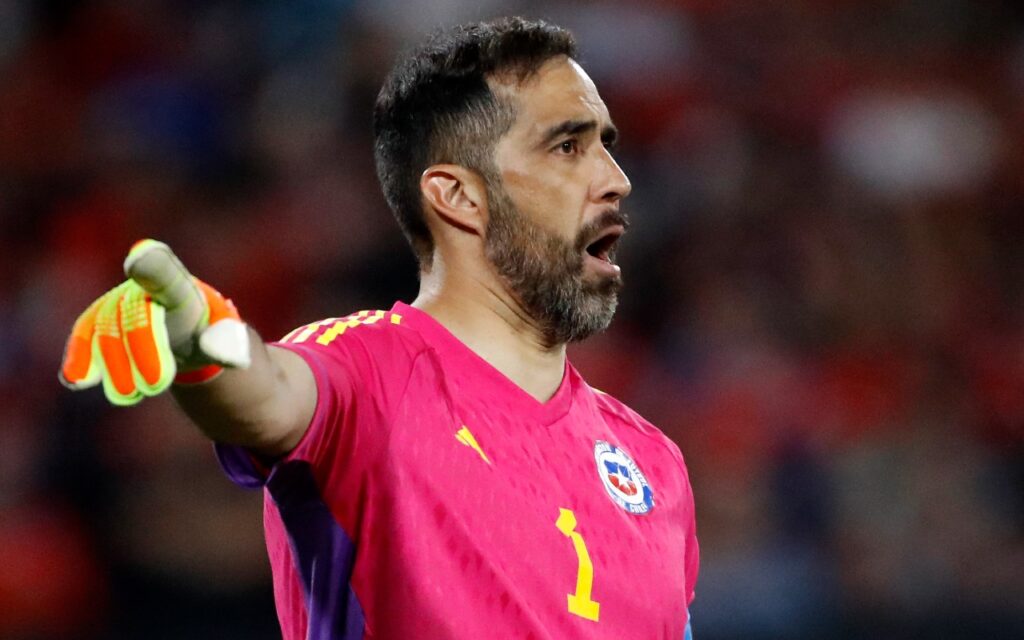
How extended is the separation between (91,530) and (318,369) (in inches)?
138

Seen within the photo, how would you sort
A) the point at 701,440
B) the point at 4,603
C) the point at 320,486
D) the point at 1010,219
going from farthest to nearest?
1. the point at 1010,219
2. the point at 701,440
3. the point at 4,603
4. the point at 320,486

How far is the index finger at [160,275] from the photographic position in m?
1.92

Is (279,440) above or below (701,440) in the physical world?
above

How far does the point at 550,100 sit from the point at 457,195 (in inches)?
10.8

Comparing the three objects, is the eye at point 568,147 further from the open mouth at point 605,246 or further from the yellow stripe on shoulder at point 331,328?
the yellow stripe on shoulder at point 331,328

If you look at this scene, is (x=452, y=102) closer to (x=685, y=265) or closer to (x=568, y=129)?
(x=568, y=129)

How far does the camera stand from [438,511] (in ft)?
A: 8.11

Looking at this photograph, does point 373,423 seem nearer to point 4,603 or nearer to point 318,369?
point 318,369

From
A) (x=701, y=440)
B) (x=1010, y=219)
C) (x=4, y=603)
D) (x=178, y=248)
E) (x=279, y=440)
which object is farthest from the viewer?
(x=1010, y=219)

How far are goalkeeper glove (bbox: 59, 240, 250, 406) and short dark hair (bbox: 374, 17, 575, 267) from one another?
990mm

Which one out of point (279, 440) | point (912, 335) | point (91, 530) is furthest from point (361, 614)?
point (912, 335)

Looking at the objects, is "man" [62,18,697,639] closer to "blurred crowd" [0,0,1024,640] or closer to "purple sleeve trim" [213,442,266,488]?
"purple sleeve trim" [213,442,266,488]

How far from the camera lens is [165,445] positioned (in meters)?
5.68

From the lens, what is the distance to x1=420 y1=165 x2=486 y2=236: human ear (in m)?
2.93
